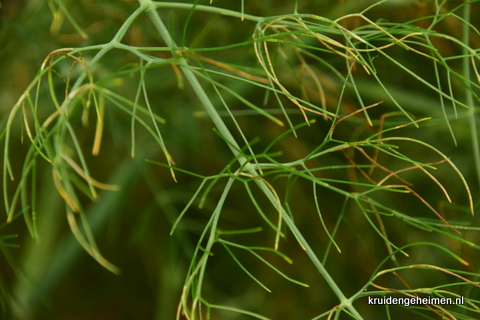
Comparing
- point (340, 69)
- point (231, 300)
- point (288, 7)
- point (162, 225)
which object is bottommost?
point (231, 300)

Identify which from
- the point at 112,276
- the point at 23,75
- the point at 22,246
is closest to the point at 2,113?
the point at 23,75

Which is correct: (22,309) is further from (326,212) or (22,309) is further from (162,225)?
(326,212)

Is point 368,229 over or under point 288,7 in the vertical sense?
under

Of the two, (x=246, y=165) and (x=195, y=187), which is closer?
(x=246, y=165)

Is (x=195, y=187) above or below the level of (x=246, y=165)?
below

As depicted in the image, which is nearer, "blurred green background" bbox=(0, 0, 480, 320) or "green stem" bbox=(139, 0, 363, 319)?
"green stem" bbox=(139, 0, 363, 319)

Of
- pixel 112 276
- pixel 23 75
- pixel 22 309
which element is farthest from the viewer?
pixel 112 276

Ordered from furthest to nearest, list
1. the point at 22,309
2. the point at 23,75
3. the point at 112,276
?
the point at 112,276 → the point at 23,75 → the point at 22,309

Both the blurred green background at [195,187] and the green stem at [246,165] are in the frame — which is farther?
the blurred green background at [195,187]
